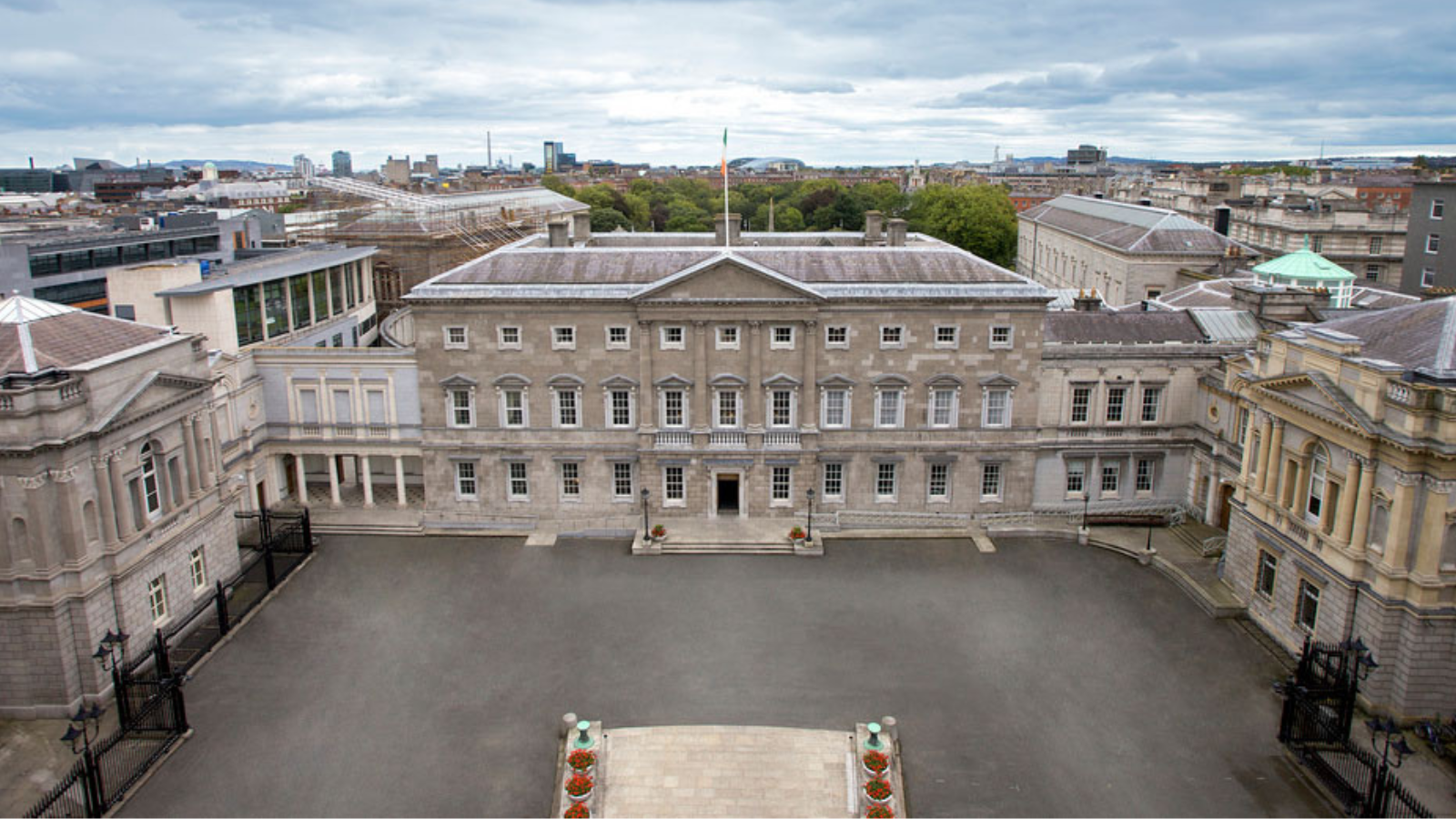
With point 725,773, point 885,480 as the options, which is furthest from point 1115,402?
point 725,773

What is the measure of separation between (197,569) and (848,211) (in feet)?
460

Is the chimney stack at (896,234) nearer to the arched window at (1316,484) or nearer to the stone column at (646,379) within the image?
the stone column at (646,379)

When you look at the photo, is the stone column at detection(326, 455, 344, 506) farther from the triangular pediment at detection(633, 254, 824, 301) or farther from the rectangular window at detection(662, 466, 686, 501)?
the triangular pediment at detection(633, 254, 824, 301)

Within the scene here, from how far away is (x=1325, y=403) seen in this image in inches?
1305

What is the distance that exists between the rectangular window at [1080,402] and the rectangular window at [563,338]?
24.6 m

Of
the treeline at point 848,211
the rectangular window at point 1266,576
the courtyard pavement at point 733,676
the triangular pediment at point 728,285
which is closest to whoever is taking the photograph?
the courtyard pavement at point 733,676

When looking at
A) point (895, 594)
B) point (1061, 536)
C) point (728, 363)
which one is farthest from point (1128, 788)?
point (728, 363)

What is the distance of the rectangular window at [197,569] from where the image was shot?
1491 inches

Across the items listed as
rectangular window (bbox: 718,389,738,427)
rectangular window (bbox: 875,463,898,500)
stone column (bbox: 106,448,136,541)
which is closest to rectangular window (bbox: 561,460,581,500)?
rectangular window (bbox: 718,389,738,427)

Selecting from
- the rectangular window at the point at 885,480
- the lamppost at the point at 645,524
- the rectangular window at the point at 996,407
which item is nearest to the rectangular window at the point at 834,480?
the rectangular window at the point at 885,480

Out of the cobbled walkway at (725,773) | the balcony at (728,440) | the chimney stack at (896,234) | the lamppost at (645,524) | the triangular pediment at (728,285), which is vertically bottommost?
the cobbled walkway at (725,773)

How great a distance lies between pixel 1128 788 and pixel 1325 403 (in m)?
15.2

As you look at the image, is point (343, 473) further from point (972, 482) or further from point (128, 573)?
point (972, 482)

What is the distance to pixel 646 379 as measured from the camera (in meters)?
46.3
